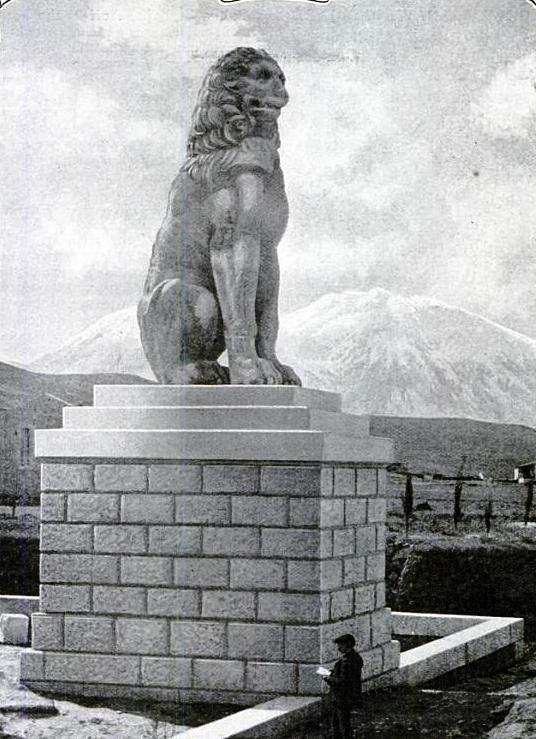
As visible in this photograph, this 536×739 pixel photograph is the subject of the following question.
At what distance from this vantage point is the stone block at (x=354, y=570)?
346 inches

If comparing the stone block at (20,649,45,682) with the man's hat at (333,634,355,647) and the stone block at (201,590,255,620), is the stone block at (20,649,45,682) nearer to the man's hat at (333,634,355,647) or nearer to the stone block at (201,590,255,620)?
the stone block at (201,590,255,620)

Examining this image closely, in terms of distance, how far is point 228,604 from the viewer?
27.4ft

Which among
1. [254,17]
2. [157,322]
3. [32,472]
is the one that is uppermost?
[254,17]

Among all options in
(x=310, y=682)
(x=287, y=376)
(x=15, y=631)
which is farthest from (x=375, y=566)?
(x=15, y=631)

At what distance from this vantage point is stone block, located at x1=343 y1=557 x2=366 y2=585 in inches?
346

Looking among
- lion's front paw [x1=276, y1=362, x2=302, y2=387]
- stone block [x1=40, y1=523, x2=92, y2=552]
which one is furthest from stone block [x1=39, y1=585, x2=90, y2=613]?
lion's front paw [x1=276, y1=362, x2=302, y2=387]

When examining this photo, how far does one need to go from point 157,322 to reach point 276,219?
1184 millimetres

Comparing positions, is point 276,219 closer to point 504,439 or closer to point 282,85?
point 282,85

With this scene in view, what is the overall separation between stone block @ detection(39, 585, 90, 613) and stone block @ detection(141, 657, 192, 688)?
640 millimetres

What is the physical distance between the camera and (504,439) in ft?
66.0

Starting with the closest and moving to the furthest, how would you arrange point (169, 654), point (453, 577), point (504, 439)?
point (169, 654)
point (453, 577)
point (504, 439)

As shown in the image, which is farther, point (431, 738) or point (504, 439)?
point (504, 439)

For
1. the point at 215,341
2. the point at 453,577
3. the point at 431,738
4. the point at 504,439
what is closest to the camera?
the point at 431,738

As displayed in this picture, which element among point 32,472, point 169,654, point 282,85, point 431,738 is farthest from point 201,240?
point 32,472
